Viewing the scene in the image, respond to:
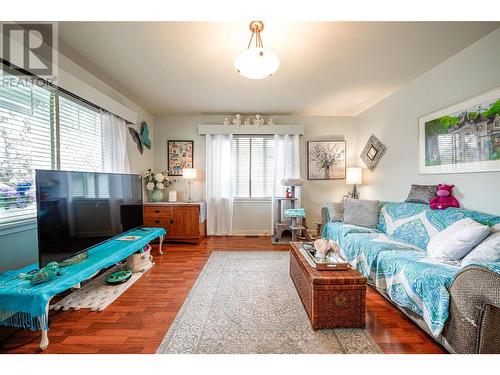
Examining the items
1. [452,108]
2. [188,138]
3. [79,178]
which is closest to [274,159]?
[188,138]

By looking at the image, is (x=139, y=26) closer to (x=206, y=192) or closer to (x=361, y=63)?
(x=361, y=63)

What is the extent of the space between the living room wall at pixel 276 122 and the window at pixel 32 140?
182cm

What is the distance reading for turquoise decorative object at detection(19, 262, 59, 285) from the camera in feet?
4.48

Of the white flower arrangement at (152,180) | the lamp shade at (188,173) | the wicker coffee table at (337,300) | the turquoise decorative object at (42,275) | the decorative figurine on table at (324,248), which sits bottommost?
the wicker coffee table at (337,300)

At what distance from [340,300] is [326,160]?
10.5 ft

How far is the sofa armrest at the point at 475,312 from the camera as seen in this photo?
1069 millimetres

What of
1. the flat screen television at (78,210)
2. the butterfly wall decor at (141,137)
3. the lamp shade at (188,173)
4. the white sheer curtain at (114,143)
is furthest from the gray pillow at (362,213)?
the butterfly wall decor at (141,137)

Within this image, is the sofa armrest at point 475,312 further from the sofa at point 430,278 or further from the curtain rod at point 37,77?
the curtain rod at point 37,77

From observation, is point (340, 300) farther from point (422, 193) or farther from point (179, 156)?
point (179, 156)

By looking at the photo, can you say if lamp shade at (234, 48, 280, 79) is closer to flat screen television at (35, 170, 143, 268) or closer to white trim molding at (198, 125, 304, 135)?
flat screen television at (35, 170, 143, 268)

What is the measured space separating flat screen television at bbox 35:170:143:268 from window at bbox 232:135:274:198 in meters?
2.09

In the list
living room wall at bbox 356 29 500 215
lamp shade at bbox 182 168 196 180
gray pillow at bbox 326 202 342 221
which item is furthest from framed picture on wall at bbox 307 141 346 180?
lamp shade at bbox 182 168 196 180

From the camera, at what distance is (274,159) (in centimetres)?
412
